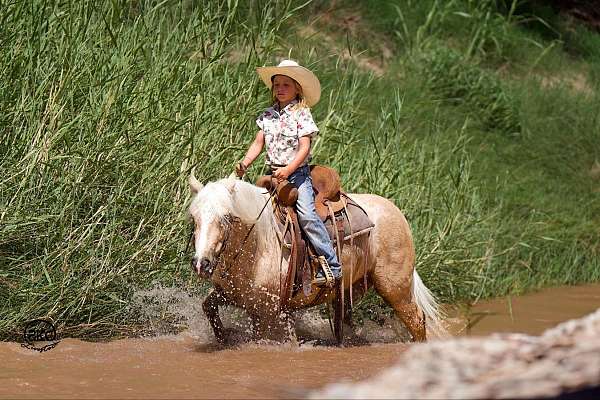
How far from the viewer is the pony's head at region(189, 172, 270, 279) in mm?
5797

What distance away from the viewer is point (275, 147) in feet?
22.6

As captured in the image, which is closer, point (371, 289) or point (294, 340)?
point (294, 340)

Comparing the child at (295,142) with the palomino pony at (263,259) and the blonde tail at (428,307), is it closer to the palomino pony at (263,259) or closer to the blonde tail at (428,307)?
the palomino pony at (263,259)

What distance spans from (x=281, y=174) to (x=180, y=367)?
4.64 ft

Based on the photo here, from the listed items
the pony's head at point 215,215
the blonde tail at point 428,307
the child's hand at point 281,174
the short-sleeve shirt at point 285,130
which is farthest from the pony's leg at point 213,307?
the blonde tail at point 428,307

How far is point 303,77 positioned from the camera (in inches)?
274

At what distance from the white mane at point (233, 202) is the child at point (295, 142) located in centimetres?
29

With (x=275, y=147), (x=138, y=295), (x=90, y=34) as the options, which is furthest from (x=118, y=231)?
(x=90, y=34)

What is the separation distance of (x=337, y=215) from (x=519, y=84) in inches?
420

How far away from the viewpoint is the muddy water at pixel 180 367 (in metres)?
5.23

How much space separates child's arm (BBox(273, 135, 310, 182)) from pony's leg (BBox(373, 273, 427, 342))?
1208mm

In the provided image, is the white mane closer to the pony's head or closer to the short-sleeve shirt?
the pony's head

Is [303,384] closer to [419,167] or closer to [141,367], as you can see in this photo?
[141,367]

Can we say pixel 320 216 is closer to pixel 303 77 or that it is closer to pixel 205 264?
pixel 303 77
